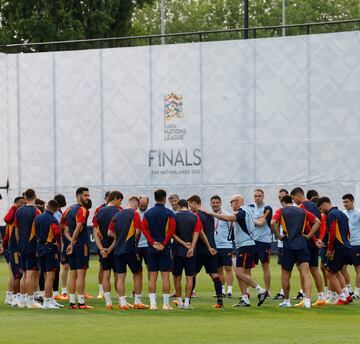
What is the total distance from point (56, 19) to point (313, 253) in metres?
44.6

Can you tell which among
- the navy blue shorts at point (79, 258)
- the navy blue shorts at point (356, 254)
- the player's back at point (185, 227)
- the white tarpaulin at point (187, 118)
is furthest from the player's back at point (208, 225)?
the white tarpaulin at point (187, 118)

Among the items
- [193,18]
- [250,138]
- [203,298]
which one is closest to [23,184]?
[250,138]

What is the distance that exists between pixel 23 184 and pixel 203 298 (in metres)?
24.9

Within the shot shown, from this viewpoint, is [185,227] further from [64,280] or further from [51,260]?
[64,280]

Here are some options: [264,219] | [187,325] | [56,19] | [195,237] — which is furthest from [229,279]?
[56,19]

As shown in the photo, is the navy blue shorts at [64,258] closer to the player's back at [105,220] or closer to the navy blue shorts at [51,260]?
the navy blue shorts at [51,260]

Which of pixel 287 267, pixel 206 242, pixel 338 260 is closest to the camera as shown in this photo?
pixel 287 267

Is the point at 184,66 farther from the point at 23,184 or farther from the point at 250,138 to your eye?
the point at 23,184

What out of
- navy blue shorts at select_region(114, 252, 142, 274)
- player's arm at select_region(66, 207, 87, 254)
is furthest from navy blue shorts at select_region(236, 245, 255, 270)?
player's arm at select_region(66, 207, 87, 254)

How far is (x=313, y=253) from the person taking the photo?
79.1 feet

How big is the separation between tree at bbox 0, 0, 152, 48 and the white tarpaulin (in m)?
16.3

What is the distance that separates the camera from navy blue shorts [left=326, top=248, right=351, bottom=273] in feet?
77.8

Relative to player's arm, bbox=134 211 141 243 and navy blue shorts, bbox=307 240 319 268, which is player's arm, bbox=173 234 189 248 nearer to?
player's arm, bbox=134 211 141 243

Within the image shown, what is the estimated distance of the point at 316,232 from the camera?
→ 24.2 meters
